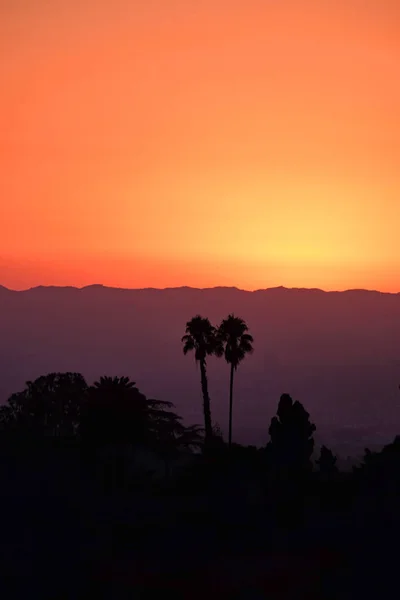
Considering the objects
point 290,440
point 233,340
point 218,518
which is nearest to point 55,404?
point 233,340

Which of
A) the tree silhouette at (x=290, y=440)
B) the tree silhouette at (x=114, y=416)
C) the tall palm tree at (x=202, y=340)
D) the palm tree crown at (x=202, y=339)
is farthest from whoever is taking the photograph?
the palm tree crown at (x=202, y=339)

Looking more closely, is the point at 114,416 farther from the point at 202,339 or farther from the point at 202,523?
the point at 202,523

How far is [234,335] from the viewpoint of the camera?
74312 millimetres

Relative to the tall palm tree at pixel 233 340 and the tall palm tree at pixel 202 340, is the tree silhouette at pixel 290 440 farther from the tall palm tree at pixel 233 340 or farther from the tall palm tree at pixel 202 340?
the tall palm tree at pixel 233 340

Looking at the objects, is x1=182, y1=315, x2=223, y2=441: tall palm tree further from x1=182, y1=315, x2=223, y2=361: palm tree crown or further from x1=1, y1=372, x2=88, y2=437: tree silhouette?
x1=1, y1=372, x2=88, y2=437: tree silhouette

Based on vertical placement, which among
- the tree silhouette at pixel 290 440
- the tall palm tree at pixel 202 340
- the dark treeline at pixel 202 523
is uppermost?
the tall palm tree at pixel 202 340

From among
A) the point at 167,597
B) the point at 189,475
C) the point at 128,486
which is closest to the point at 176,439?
the point at 189,475

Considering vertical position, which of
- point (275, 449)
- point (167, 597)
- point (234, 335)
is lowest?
point (167, 597)

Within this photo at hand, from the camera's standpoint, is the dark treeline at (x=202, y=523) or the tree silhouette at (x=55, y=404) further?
the tree silhouette at (x=55, y=404)

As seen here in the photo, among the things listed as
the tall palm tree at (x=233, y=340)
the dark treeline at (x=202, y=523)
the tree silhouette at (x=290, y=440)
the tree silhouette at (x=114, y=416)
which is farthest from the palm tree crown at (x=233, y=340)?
the tree silhouette at (x=290, y=440)

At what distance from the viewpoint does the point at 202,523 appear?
37.8 meters

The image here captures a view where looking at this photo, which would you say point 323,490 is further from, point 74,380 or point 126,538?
point 74,380

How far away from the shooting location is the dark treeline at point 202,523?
3156 centimetres

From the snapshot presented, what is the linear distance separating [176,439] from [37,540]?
101 feet
